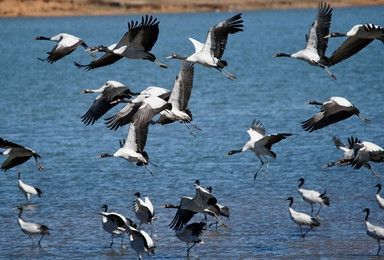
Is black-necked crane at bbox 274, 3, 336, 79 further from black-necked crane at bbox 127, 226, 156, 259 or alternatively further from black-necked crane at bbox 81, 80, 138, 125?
black-necked crane at bbox 127, 226, 156, 259

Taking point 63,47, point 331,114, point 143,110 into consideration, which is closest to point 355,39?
point 331,114

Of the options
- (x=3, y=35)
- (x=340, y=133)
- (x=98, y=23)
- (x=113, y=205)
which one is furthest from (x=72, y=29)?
(x=113, y=205)

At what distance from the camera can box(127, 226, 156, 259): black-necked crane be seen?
1417 cm

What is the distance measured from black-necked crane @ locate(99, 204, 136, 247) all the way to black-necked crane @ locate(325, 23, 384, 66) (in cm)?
402

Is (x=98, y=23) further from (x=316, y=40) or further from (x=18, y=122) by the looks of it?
(x=316, y=40)

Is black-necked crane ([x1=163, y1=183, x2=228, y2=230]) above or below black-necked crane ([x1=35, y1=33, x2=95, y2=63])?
below

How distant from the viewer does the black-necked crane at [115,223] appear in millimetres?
14805

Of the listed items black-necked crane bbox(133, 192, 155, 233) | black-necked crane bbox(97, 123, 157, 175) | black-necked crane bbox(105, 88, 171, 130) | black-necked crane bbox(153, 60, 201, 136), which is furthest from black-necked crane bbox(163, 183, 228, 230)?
black-necked crane bbox(153, 60, 201, 136)

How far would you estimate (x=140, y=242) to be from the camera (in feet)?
47.0

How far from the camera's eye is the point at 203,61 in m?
14.9

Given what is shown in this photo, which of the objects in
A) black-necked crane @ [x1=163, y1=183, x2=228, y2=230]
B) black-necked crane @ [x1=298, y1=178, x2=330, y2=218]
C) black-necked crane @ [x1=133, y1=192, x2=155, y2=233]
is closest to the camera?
black-necked crane @ [x1=163, y1=183, x2=228, y2=230]

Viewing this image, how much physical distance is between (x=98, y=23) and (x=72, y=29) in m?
15.6

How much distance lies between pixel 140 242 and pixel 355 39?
461 centimetres

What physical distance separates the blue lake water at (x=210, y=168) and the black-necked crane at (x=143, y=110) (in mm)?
2165
